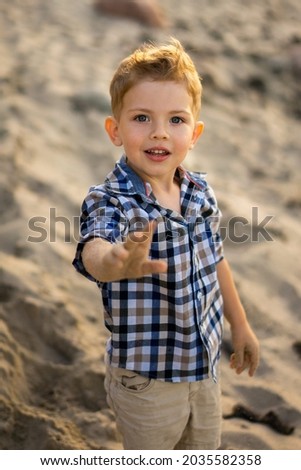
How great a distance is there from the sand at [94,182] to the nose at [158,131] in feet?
3.80

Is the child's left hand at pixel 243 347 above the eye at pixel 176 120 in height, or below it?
below

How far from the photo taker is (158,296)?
1905 millimetres

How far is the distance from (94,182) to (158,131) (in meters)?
2.25

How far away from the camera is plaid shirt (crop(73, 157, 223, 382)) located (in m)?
1.85

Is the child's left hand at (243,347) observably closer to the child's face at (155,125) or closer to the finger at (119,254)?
the child's face at (155,125)

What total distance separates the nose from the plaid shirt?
0.40ft

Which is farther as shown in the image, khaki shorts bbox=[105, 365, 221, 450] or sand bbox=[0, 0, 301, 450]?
sand bbox=[0, 0, 301, 450]

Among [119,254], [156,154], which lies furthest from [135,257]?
[156,154]

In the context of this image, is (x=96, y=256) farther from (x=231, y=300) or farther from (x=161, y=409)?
(x=231, y=300)

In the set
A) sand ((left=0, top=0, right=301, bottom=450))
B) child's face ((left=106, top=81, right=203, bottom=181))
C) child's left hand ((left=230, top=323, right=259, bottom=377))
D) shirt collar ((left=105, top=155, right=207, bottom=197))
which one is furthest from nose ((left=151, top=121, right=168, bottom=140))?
sand ((left=0, top=0, right=301, bottom=450))

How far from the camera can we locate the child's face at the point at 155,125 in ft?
6.15

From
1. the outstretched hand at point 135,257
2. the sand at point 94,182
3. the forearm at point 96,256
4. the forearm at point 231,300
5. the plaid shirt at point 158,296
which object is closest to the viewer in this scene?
the outstretched hand at point 135,257

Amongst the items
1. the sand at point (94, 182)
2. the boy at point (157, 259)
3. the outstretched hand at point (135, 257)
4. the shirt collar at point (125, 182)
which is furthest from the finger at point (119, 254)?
the sand at point (94, 182)

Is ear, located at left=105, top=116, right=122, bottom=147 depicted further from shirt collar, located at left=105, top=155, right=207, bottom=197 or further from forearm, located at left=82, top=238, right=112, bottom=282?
forearm, located at left=82, top=238, right=112, bottom=282
